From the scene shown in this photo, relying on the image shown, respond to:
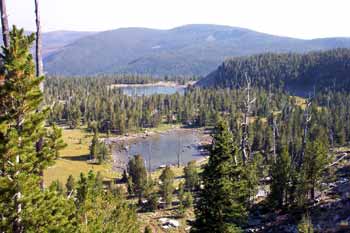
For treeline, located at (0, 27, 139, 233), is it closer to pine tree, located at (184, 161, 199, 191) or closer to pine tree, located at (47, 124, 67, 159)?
pine tree, located at (47, 124, 67, 159)

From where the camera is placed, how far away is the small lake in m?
116

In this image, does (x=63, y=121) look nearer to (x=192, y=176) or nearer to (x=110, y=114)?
(x=110, y=114)

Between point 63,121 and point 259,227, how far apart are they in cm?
14097

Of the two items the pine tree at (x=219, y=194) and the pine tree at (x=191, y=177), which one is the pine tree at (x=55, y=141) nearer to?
the pine tree at (x=219, y=194)

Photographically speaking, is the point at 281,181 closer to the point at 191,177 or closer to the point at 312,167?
the point at 312,167

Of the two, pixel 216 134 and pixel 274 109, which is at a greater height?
pixel 216 134

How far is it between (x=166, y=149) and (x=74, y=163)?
33.6 m

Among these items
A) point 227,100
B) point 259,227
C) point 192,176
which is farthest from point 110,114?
point 259,227

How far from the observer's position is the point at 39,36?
1605 cm

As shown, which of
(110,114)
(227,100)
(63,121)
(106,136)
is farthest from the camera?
(227,100)

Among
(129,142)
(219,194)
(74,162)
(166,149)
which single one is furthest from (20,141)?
(129,142)

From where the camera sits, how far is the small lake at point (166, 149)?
115562mm

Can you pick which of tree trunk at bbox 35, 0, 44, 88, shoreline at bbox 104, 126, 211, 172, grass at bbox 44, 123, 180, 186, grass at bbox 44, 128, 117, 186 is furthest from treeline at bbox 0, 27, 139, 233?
shoreline at bbox 104, 126, 211, 172

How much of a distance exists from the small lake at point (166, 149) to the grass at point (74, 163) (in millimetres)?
10899
